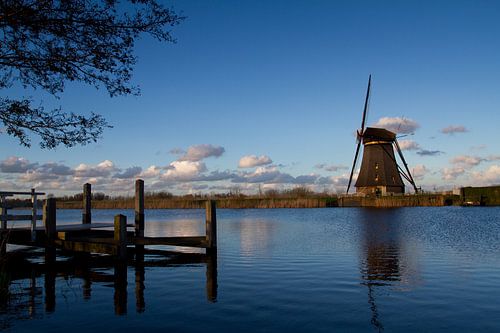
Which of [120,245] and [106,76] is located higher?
[106,76]

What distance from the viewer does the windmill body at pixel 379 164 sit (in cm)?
6631

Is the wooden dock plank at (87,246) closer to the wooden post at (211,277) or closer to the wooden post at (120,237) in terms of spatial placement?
the wooden post at (120,237)

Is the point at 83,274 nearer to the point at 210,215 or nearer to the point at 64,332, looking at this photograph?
the point at 210,215

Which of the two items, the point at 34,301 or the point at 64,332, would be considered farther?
the point at 34,301

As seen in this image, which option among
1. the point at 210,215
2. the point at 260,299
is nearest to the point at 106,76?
the point at 260,299

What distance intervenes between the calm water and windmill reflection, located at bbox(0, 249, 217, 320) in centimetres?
4

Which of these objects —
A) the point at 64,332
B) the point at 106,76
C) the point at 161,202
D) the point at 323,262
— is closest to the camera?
the point at 64,332

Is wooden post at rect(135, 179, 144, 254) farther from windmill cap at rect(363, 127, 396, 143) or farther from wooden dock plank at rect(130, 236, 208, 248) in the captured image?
windmill cap at rect(363, 127, 396, 143)

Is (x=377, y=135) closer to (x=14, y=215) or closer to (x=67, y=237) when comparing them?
(x=67, y=237)

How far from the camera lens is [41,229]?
653 inches

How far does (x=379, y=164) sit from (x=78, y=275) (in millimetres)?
58017

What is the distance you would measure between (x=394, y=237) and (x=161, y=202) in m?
44.7

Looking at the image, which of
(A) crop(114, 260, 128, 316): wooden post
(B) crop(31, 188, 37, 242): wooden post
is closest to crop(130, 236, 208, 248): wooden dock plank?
(A) crop(114, 260, 128, 316): wooden post

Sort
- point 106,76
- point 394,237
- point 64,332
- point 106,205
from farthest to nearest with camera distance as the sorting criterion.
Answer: point 106,205 < point 394,237 < point 106,76 < point 64,332
